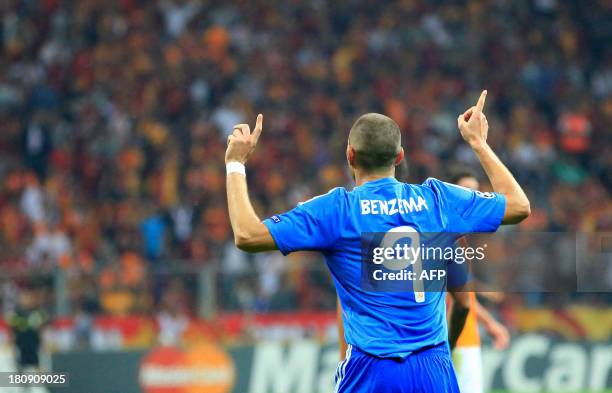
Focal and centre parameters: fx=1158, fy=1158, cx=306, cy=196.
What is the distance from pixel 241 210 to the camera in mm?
4715

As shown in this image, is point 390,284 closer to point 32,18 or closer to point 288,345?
point 288,345

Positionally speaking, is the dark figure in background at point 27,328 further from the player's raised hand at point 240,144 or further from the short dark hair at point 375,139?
the short dark hair at point 375,139

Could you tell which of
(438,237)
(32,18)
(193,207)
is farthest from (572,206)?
(438,237)

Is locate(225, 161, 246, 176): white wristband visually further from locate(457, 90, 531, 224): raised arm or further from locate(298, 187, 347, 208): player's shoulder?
locate(457, 90, 531, 224): raised arm

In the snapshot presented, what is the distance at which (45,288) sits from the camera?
13312 millimetres

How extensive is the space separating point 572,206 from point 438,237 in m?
12.4

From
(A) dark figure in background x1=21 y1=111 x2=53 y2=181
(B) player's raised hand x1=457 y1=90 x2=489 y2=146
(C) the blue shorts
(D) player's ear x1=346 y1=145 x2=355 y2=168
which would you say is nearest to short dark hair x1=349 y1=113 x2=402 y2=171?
(D) player's ear x1=346 y1=145 x2=355 y2=168

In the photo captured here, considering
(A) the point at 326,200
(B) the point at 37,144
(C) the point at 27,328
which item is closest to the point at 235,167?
(A) the point at 326,200

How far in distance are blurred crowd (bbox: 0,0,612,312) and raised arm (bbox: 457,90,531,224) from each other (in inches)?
392

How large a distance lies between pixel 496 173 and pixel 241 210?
45.0 inches

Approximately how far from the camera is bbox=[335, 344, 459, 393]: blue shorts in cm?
485

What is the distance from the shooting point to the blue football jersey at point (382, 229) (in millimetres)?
4863

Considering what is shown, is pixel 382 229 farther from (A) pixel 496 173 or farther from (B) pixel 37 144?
(B) pixel 37 144

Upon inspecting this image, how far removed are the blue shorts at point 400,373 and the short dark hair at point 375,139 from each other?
0.84m
